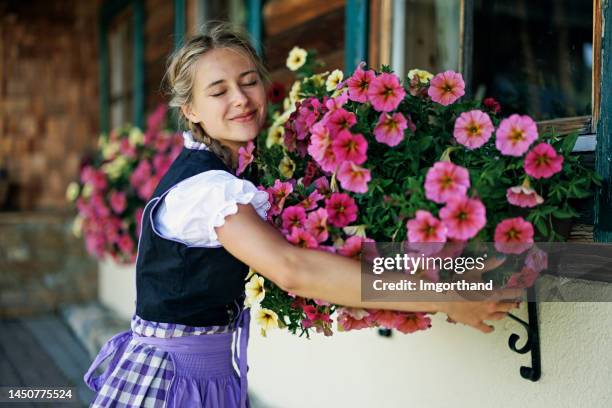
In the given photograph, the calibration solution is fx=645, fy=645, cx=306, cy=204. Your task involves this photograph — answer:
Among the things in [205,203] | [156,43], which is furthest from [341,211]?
[156,43]

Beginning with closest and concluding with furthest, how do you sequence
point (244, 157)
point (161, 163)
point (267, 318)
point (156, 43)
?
1. point (267, 318)
2. point (244, 157)
3. point (161, 163)
4. point (156, 43)

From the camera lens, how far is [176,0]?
388cm

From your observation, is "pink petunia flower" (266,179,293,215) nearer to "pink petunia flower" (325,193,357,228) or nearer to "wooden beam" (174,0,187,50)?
"pink petunia flower" (325,193,357,228)

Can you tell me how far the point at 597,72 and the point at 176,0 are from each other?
3.01 m

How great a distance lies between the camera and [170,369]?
151 centimetres

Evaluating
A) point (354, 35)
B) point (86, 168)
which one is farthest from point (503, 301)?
point (86, 168)

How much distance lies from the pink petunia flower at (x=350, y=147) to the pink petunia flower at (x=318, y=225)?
0.10 metres

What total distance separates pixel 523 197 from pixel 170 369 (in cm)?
90

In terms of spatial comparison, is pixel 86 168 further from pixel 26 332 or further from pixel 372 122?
pixel 372 122

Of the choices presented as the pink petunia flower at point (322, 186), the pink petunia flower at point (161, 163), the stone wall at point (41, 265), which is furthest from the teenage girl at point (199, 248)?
the stone wall at point (41, 265)

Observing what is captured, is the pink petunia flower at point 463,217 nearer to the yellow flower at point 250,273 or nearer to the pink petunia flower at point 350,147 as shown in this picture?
the pink petunia flower at point 350,147

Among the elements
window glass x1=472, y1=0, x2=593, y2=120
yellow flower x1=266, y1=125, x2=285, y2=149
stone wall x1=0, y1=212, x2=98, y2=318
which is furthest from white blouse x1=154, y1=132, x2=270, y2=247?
stone wall x1=0, y1=212, x2=98, y2=318

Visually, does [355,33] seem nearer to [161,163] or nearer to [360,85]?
[360,85]

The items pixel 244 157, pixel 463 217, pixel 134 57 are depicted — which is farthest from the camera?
pixel 134 57
